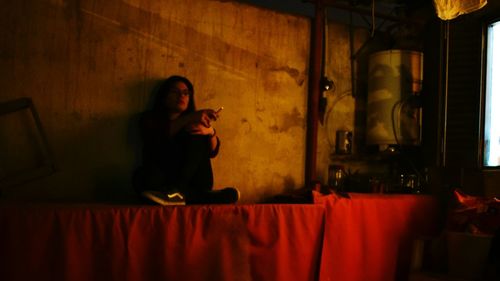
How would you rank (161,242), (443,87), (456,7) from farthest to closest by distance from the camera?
(443,87) < (456,7) < (161,242)

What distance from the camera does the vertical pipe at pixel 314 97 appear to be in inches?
117

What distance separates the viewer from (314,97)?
9.78 feet

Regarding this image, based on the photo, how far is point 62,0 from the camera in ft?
7.70

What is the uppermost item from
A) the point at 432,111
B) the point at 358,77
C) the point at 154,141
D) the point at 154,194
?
the point at 358,77

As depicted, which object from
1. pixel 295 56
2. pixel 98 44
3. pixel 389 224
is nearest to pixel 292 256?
pixel 389 224

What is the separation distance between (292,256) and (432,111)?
1.84 metres

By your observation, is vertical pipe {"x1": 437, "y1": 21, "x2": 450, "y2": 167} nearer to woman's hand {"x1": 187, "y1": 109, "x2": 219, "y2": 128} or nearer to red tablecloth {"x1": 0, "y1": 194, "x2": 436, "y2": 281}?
red tablecloth {"x1": 0, "y1": 194, "x2": 436, "y2": 281}

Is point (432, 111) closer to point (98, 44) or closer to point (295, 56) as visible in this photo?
point (295, 56)

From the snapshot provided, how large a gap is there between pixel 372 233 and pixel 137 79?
1879mm

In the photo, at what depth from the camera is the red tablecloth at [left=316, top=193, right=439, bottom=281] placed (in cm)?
230

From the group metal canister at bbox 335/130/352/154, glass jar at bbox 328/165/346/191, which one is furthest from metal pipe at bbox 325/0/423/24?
glass jar at bbox 328/165/346/191

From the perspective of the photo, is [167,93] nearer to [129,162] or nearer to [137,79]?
[137,79]

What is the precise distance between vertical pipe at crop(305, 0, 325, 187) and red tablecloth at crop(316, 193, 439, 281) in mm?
536

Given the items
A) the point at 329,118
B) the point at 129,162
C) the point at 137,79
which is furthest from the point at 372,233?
the point at 137,79
